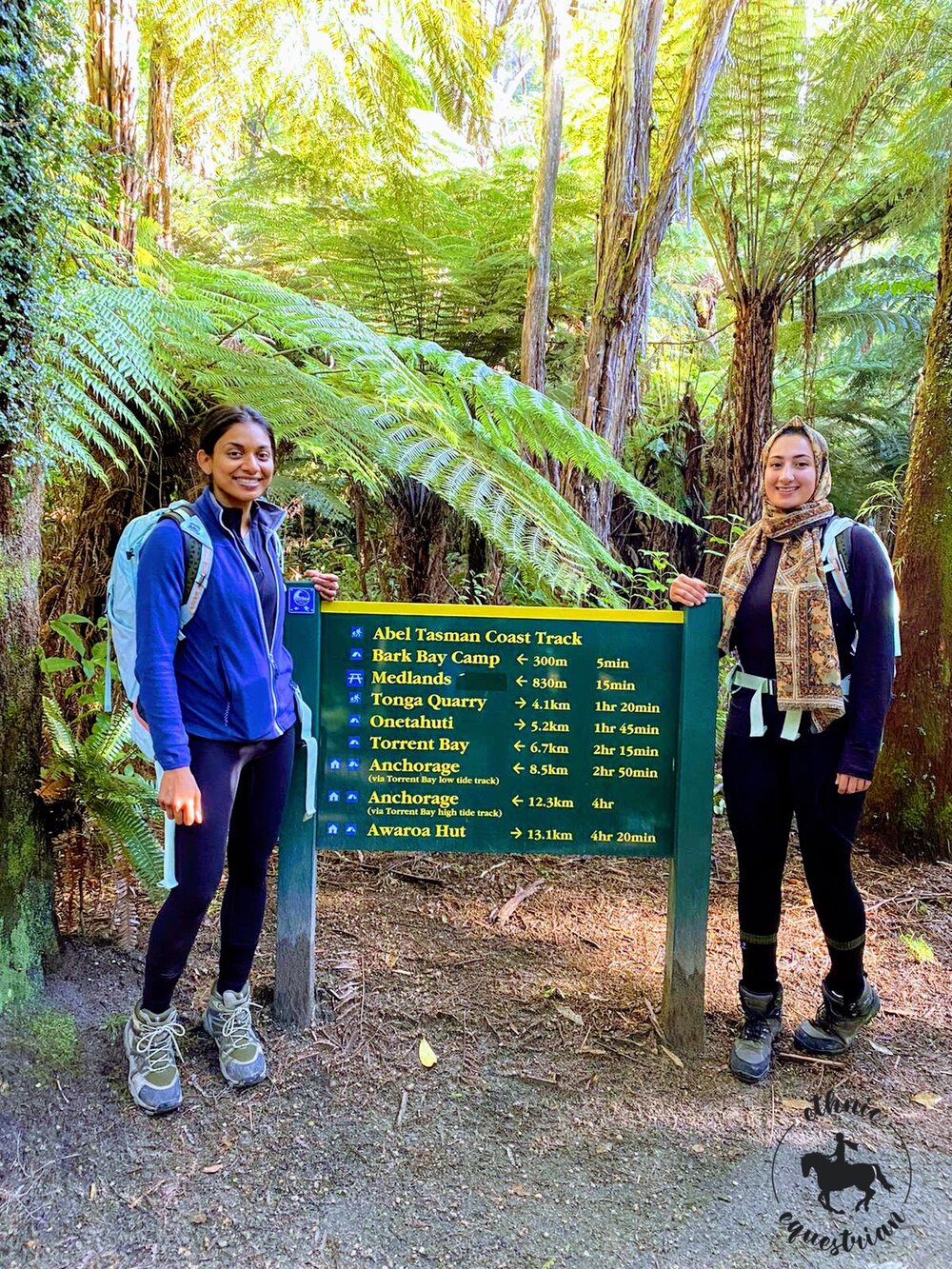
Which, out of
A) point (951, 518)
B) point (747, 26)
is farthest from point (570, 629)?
point (747, 26)

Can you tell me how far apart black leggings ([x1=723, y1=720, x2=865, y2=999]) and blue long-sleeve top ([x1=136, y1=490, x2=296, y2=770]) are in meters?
1.33

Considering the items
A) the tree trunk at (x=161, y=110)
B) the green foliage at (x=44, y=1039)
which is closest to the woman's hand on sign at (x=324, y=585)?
the green foliage at (x=44, y=1039)

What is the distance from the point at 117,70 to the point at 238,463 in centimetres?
217

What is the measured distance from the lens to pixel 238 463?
2.07m

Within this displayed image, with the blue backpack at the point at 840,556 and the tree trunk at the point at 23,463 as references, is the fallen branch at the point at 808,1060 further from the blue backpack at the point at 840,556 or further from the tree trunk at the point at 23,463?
the tree trunk at the point at 23,463

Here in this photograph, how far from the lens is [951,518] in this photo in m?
3.88

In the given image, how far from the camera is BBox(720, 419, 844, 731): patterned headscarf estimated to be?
2.21 meters

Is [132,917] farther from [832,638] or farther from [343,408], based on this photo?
[832,638]

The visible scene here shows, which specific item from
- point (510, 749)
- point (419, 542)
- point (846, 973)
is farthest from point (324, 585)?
point (419, 542)

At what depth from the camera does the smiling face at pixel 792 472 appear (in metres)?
2.29

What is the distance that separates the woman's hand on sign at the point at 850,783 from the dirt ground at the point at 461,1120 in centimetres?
90

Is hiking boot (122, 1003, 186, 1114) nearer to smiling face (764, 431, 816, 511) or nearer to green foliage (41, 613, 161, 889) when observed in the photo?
green foliage (41, 613, 161, 889)

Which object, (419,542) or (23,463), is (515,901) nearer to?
(419,542)

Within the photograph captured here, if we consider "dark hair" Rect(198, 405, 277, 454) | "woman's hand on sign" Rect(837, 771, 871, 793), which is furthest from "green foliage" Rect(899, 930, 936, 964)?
"dark hair" Rect(198, 405, 277, 454)
